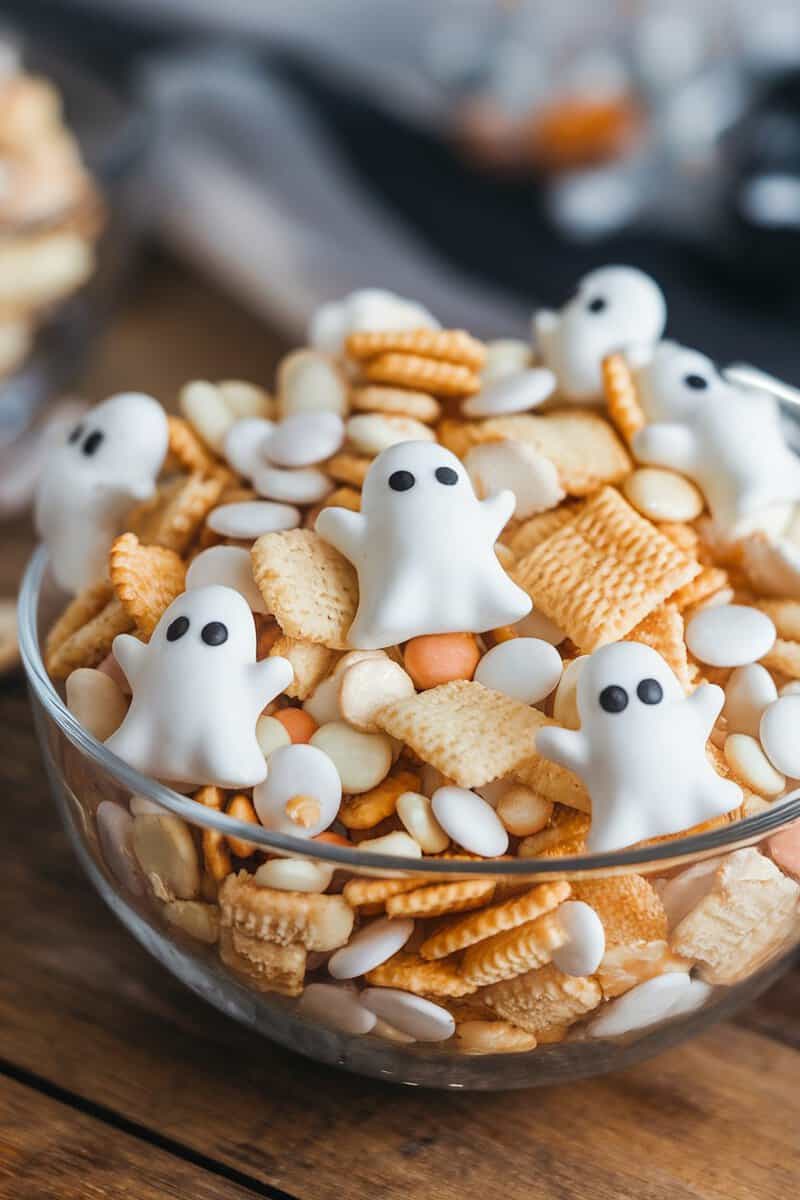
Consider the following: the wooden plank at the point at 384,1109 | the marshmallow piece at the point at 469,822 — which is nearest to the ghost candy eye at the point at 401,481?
the marshmallow piece at the point at 469,822

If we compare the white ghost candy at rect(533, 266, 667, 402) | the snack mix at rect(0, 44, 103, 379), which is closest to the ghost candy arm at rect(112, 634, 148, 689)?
the white ghost candy at rect(533, 266, 667, 402)

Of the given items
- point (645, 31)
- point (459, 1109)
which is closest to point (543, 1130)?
point (459, 1109)

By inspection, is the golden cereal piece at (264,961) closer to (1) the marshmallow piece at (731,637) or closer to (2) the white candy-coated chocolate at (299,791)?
(2) the white candy-coated chocolate at (299,791)

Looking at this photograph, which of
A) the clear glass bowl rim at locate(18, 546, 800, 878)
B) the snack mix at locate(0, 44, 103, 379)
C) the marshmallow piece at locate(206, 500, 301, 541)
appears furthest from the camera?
the snack mix at locate(0, 44, 103, 379)

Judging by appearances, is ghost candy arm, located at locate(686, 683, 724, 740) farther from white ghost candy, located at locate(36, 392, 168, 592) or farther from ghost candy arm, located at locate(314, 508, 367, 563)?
white ghost candy, located at locate(36, 392, 168, 592)

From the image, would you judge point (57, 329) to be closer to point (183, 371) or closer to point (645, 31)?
point (183, 371)

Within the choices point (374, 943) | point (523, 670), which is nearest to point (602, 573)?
point (523, 670)
